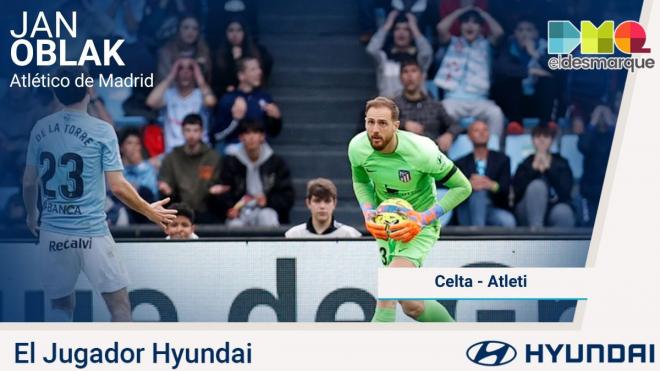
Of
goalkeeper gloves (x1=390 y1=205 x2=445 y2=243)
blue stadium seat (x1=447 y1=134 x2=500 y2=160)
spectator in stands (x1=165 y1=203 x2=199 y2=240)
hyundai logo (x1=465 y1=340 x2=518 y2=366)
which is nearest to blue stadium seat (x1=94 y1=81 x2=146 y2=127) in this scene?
spectator in stands (x1=165 y1=203 x2=199 y2=240)

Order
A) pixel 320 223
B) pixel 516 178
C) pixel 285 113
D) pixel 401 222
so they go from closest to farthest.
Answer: pixel 401 222
pixel 320 223
pixel 516 178
pixel 285 113

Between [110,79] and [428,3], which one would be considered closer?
[110,79]

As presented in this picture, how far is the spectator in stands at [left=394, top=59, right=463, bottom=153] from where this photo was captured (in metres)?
11.7

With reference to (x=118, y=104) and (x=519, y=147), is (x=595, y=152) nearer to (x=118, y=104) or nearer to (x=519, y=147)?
(x=519, y=147)

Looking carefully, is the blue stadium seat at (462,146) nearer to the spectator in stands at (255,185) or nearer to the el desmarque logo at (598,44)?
the spectator in stands at (255,185)

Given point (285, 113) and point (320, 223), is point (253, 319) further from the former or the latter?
point (285, 113)

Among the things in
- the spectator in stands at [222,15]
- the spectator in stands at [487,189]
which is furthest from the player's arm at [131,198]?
the spectator in stands at [222,15]

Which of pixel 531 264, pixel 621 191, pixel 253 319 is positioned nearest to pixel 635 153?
pixel 621 191

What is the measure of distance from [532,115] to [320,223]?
8.28 ft

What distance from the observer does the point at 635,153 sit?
9.99 meters

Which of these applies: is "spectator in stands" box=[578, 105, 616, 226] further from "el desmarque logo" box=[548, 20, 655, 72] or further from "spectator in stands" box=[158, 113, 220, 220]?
"spectator in stands" box=[158, 113, 220, 220]

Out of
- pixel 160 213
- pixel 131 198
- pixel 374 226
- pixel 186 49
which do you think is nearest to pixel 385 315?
pixel 374 226

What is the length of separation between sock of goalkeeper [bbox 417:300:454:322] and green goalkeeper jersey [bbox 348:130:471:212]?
2.02 ft

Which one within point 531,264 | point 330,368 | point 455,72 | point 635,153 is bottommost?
point 330,368
